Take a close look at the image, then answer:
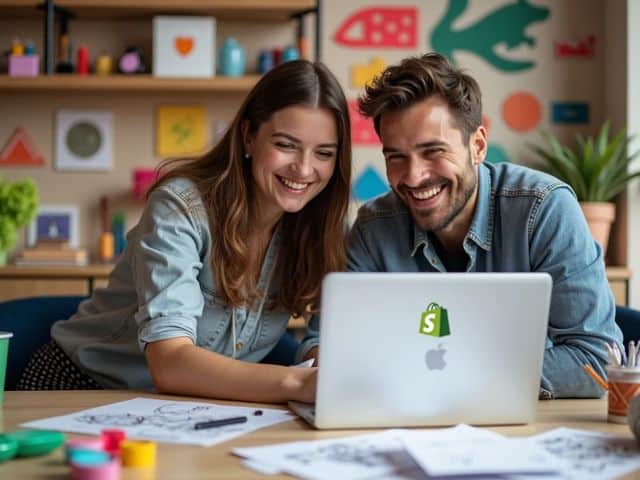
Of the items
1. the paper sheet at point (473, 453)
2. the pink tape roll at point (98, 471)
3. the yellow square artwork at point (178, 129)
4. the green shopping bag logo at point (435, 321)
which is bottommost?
the paper sheet at point (473, 453)

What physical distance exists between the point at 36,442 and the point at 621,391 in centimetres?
83

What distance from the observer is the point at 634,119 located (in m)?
3.79

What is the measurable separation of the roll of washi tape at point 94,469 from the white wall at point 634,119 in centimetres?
320

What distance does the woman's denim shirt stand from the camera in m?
1.56

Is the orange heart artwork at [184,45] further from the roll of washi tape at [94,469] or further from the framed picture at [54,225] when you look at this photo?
the roll of washi tape at [94,469]

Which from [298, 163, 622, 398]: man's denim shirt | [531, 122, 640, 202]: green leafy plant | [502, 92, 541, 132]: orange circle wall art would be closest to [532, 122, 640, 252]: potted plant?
[531, 122, 640, 202]: green leafy plant

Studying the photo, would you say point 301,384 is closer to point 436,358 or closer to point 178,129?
point 436,358

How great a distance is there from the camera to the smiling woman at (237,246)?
164 centimetres

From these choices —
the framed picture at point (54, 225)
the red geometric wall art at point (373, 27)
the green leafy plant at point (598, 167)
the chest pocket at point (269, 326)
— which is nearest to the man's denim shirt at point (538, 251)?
the chest pocket at point (269, 326)

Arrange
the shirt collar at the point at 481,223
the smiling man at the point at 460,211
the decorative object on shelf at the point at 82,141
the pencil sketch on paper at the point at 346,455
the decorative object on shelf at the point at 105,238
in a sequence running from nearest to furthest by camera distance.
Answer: the pencil sketch on paper at the point at 346,455 < the smiling man at the point at 460,211 < the shirt collar at the point at 481,223 < the decorative object on shelf at the point at 105,238 < the decorative object on shelf at the point at 82,141

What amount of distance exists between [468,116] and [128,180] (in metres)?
2.40

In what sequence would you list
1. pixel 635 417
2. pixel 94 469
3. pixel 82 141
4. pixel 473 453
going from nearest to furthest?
pixel 94 469 → pixel 473 453 → pixel 635 417 → pixel 82 141

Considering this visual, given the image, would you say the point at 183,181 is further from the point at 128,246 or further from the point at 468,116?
the point at 468,116

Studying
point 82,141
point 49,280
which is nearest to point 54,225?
point 82,141
